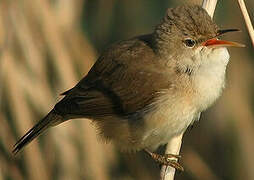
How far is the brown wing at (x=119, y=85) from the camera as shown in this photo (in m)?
4.06

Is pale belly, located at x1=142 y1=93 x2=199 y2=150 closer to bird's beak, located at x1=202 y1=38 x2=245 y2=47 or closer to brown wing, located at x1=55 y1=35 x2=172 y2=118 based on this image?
brown wing, located at x1=55 y1=35 x2=172 y2=118

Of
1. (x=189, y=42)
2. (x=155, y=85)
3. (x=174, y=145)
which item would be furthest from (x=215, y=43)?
(x=174, y=145)

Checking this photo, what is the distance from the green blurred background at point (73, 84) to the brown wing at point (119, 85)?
0.52m

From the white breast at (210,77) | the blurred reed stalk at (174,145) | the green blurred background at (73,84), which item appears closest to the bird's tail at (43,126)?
the green blurred background at (73,84)

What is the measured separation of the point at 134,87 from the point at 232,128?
56.1 inches

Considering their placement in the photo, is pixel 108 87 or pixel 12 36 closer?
pixel 108 87

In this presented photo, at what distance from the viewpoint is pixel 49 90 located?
4.70 m

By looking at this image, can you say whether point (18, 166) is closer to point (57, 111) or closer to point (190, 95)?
point (57, 111)

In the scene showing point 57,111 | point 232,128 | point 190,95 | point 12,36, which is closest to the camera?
point 190,95

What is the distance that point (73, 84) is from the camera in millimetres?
4688

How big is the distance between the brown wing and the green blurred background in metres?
0.52

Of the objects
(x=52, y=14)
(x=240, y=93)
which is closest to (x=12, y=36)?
(x=52, y=14)

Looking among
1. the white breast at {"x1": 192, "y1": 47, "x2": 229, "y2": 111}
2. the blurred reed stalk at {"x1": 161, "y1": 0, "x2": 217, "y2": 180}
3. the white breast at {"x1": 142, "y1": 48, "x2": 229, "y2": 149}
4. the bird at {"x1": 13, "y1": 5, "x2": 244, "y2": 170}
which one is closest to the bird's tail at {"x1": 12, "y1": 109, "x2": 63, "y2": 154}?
the bird at {"x1": 13, "y1": 5, "x2": 244, "y2": 170}

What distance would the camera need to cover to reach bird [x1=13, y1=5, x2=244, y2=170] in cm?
377
